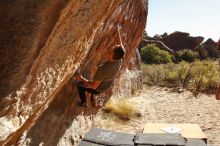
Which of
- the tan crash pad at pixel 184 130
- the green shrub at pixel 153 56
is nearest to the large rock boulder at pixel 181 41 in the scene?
the green shrub at pixel 153 56

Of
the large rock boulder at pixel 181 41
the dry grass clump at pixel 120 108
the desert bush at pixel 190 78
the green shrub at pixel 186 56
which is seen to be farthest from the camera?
the large rock boulder at pixel 181 41

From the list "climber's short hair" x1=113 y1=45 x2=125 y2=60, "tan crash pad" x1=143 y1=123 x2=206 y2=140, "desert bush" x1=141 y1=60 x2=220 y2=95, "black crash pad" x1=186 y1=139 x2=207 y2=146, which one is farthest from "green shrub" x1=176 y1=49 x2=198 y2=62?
A: "climber's short hair" x1=113 y1=45 x2=125 y2=60

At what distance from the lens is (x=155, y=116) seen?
9852mm

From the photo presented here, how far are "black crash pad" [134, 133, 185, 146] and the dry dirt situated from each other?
290cm

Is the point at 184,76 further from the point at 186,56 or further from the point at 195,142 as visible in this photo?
the point at 186,56

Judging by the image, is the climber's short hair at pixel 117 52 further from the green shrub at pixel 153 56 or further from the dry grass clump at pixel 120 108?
the green shrub at pixel 153 56

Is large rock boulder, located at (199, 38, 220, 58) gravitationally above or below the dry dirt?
below

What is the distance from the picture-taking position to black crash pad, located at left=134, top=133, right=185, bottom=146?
4.68 m

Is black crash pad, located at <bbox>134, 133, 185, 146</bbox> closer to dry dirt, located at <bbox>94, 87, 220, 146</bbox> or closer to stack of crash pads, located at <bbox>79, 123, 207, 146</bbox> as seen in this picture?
stack of crash pads, located at <bbox>79, 123, 207, 146</bbox>

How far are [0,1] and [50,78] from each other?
0.80 meters

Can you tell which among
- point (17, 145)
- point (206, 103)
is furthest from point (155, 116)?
point (17, 145)

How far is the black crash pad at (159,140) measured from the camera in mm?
4676

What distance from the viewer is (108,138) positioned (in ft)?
16.0

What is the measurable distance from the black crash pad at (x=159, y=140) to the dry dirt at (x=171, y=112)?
290 centimetres
